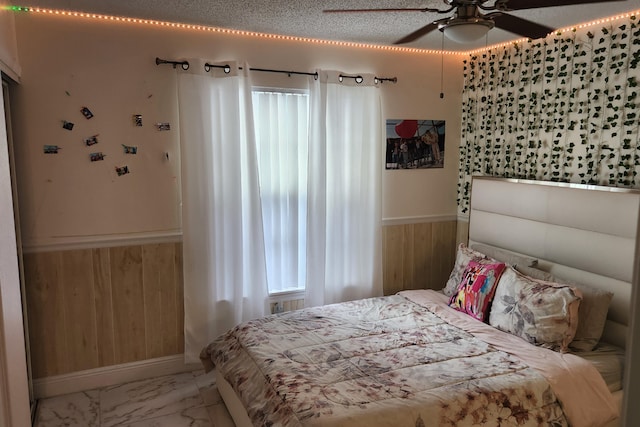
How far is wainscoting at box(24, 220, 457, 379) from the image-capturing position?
123 inches

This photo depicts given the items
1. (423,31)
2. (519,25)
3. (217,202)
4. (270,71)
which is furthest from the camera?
(270,71)

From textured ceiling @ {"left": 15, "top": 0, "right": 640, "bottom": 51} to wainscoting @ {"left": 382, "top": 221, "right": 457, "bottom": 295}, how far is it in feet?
5.80

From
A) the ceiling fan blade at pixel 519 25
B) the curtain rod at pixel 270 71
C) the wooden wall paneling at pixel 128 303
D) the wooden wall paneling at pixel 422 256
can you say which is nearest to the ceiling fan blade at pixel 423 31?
the ceiling fan blade at pixel 519 25

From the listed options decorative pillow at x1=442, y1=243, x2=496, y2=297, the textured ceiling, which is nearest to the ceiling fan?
the textured ceiling

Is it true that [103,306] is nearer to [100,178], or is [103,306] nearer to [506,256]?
[100,178]

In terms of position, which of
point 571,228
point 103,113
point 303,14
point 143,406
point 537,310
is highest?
point 303,14

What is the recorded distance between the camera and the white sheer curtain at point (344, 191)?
3770 mm

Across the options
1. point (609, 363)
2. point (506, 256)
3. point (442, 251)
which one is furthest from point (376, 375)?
point (442, 251)

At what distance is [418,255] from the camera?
4410 mm

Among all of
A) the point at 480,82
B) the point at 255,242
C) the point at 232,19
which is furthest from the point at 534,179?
the point at 232,19

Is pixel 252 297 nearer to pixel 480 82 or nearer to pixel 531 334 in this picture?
pixel 531 334

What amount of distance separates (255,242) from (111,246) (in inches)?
41.4

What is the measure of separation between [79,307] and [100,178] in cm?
93

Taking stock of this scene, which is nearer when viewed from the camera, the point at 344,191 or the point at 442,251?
the point at 344,191
